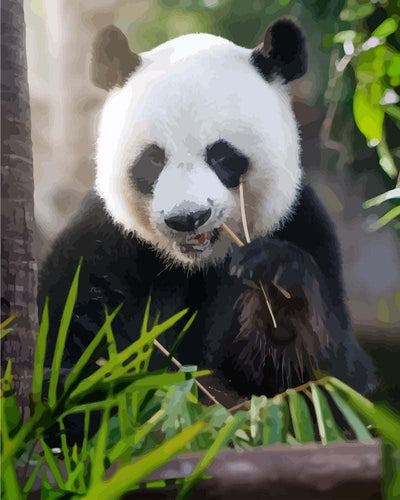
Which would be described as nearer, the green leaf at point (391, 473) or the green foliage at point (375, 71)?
the green leaf at point (391, 473)

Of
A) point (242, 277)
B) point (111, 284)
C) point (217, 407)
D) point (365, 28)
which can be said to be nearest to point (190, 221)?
point (242, 277)

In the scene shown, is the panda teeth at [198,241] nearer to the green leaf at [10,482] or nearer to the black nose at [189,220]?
the black nose at [189,220]

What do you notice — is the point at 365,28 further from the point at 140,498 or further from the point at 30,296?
the point at 140,498

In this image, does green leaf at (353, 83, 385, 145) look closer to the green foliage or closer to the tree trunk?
the green foliage

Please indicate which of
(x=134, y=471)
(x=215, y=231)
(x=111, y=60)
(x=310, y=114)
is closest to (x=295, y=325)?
(x=215, y=231)

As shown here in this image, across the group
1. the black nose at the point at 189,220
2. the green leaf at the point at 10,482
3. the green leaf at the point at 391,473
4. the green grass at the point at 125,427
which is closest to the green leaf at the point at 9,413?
the green grass at the point at 125,427

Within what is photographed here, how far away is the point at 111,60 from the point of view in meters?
1.54

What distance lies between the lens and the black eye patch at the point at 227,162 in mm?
1462

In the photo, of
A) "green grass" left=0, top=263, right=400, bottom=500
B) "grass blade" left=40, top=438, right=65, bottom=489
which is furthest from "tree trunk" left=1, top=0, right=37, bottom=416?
"grass blade" left=40, top=438, right=65, bottom=489

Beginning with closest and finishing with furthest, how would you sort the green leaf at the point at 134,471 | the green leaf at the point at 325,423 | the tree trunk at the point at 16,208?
the green leaf at the point at 134,471
the tree trunk at the point at 16,208
the green leaf at the point at 325,423

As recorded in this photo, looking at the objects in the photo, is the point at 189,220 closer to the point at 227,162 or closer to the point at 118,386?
the point at 227,162

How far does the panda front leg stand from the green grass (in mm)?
457

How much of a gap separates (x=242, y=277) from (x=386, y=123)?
533 mm

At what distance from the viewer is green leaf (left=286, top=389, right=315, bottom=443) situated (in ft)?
3.12
